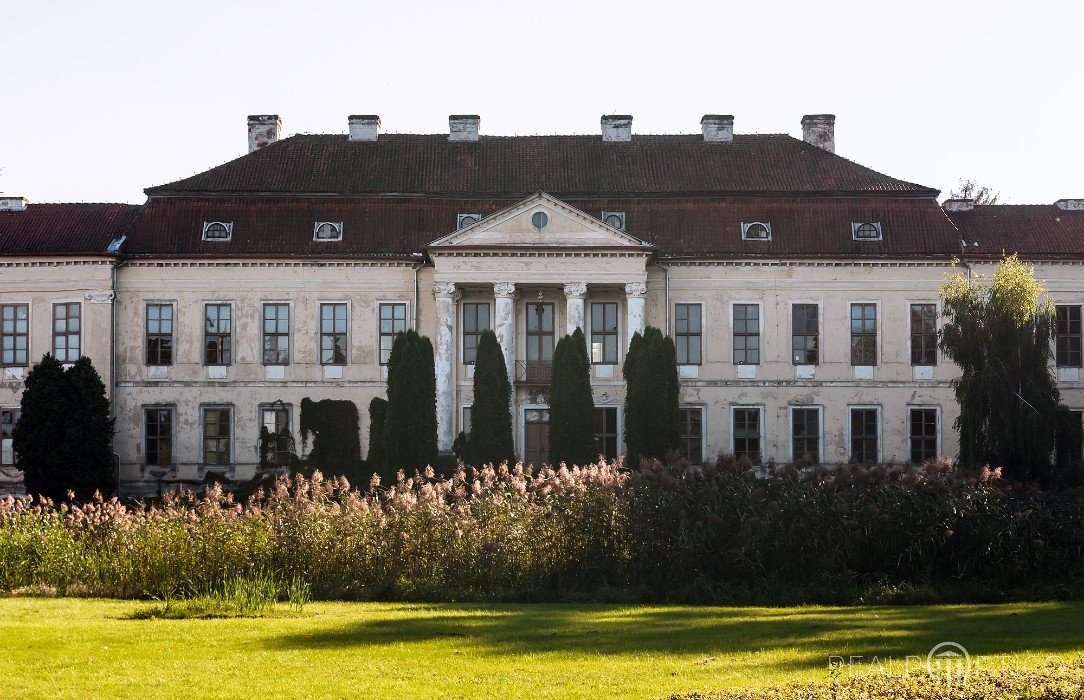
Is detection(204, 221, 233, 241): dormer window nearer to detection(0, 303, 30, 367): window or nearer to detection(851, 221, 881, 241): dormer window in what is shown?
detection(0, 303, 30, 367): window

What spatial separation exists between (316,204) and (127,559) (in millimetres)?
25633

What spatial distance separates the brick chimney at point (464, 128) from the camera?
47.1m

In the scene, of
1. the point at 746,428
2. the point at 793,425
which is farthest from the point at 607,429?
the point at 793,425

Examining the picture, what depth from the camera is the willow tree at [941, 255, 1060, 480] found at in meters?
32.4

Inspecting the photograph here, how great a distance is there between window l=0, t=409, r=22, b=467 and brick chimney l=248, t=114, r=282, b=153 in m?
13.1

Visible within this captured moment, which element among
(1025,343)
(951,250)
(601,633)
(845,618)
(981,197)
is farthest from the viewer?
(981,197)

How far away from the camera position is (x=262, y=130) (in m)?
47.8

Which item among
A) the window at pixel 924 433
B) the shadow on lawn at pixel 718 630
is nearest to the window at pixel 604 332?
the window at pixel 924 433

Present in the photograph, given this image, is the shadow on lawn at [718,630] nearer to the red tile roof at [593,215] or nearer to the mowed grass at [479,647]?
the mowed grass at [479,647]

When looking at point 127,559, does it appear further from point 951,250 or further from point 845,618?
point 951,250

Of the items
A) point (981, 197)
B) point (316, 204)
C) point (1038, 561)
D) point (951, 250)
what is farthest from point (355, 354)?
point (981, 197)

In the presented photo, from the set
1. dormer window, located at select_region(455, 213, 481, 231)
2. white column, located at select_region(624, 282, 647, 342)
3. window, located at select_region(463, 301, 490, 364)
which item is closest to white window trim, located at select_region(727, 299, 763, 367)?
white column, located at select_region(624, 282, 647, 342)

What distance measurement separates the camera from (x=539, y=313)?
42312 mm

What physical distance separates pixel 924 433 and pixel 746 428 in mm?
5916
